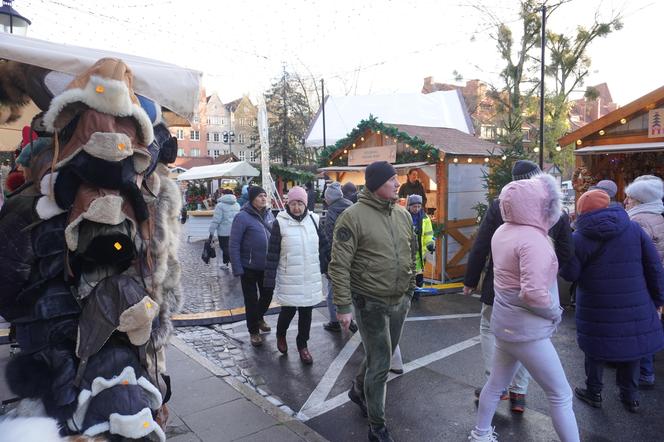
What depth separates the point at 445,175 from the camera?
8.33 meters

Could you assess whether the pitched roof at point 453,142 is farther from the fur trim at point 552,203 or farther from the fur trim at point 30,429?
the fur trim at point 30,429

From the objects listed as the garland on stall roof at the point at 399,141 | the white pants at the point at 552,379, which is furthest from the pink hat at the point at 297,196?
the garland on stall roof at the point at 399,141

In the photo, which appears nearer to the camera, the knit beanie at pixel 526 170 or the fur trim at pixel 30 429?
the fur trim at pixel 30 429

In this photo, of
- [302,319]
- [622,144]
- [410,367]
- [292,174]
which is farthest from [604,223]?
[292,174]

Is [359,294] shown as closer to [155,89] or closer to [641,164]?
[155,89]

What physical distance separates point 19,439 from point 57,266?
0.66 m

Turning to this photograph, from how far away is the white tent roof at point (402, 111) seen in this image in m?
12.0

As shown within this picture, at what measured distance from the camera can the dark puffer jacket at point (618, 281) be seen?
3617mm

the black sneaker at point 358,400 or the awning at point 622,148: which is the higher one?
the awning at point 622,148

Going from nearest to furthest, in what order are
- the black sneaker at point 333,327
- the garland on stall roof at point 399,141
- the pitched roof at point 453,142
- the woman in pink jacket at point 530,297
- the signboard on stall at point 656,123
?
the woman in pink jacket at point 530,297
the black sneaker at point 333,327
the signboard on stall at point 656,123
the garland on stall roof at point 399,141
the pitched roof at point 453,142

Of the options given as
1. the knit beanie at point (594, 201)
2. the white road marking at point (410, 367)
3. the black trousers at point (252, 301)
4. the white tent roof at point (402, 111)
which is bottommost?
the white road marking at point (410, 367)

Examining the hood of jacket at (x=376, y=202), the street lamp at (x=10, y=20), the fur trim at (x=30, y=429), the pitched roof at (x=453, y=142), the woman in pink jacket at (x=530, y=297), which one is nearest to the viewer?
the fur trim at (x=30, y=429)

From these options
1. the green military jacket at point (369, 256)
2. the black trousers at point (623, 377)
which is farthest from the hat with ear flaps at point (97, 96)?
the black trousers at point (623, 377)

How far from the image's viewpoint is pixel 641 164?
26.8 ft
